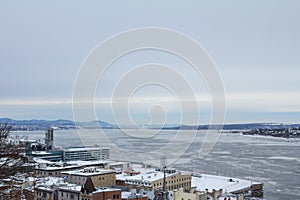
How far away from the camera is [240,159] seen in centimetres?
2717

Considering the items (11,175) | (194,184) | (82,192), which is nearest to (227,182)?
(194,184)

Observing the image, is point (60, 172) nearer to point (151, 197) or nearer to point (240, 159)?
point (151, 197)

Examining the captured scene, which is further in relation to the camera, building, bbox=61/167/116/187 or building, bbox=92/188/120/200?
building, bbox=61/167/116/187

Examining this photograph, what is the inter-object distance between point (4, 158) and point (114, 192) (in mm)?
6749

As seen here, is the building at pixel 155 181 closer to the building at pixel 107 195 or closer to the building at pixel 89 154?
the building at pixel 107 195

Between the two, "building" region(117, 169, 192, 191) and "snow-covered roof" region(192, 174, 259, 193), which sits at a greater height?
"building" region(117, 169, 192, 191)

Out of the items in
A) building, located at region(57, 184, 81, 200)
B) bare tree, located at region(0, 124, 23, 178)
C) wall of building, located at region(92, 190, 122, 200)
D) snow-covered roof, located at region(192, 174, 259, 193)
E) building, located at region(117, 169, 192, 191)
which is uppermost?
bare tree, located at region(0, 124, 23, 178)

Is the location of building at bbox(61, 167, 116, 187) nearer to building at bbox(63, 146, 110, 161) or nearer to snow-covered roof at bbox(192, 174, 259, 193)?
snow-covered roof at bbox(192, 174, 259, 193)

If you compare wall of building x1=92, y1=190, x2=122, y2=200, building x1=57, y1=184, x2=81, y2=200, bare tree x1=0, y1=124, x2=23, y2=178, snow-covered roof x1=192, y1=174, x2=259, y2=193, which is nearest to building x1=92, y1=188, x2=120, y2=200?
wall of building x1=92, y1=190, x2=122, y2=200

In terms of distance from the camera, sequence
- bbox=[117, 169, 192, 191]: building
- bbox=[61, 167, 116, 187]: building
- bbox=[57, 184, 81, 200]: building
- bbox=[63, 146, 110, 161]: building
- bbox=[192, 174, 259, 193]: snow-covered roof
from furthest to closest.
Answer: bbox=[63, 146, 110, 161]: building, bbox=[192, 174, 259, 193]: snow-covered roof, bbox=[117, 169, 192, 191]: building, bbox=[61, 167, 116, 187]: building, bbox=[57, 184, 81, 200]: building

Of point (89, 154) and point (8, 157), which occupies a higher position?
point (8, 157)

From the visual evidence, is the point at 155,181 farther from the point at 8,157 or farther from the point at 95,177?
the point at 8,157

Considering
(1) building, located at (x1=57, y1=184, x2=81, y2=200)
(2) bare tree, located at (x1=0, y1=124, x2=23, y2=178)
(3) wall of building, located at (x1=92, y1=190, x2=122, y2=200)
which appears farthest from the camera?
(1) building, located at (x1=57, y1=184, x2=81, y2=200)

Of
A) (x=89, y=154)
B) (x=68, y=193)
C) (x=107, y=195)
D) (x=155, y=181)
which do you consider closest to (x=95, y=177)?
(x=155, y=181)
